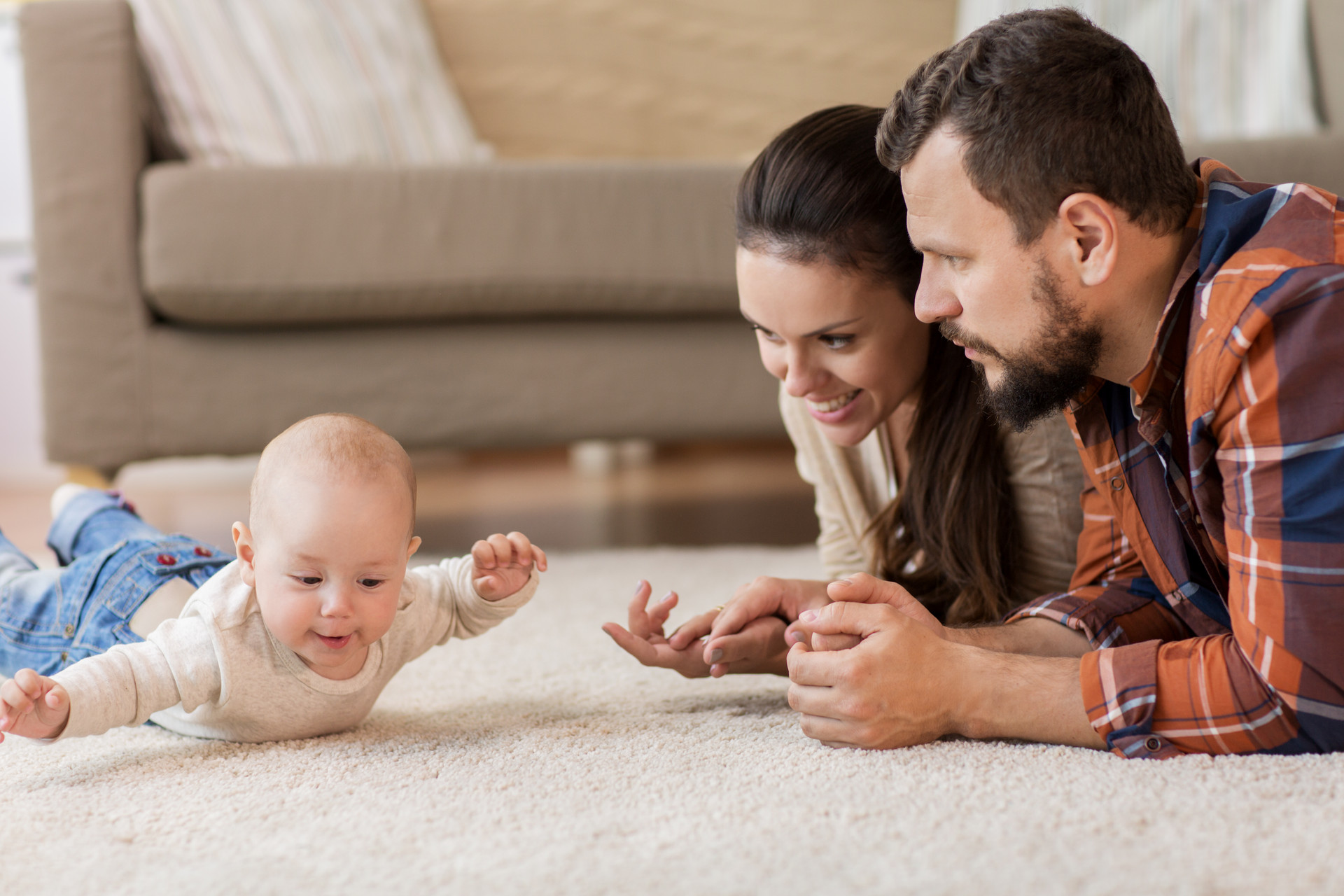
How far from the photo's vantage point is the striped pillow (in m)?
1.96

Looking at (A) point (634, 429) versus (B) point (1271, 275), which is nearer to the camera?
(B) point (1271, 275)

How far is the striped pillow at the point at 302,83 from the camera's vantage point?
196 centimetres

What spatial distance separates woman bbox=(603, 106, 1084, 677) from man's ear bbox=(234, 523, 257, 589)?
307mm

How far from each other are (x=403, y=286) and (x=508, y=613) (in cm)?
84

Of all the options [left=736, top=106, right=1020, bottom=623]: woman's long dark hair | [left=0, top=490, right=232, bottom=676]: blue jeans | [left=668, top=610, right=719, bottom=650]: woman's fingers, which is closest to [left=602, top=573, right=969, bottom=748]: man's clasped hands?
[left=668, top=610, right=719, bottom=650]: woman's fingers

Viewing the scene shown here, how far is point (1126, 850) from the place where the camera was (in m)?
0.67

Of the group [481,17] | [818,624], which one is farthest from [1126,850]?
[481,17]

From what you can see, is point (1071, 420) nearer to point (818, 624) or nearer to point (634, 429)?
point (818, 624)

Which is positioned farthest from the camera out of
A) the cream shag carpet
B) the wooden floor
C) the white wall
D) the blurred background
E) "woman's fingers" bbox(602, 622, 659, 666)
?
the white wall

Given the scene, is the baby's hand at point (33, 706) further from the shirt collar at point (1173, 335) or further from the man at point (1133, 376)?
the shirt collar at point (1173, 335)

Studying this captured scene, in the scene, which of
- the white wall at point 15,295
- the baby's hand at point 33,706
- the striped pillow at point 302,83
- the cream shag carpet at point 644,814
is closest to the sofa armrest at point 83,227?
the striped pillow at point 302,83

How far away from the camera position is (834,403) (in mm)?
1176

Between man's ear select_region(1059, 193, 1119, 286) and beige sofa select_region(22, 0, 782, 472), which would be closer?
man's ear select_region(1059, 193, 1119, 286)

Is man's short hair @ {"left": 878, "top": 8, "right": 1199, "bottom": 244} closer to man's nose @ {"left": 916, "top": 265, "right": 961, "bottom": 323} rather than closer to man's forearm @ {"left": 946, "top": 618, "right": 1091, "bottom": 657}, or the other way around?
man's nose @ {"left": 916, "top": 265, "right": 961, "bottom": 323}
